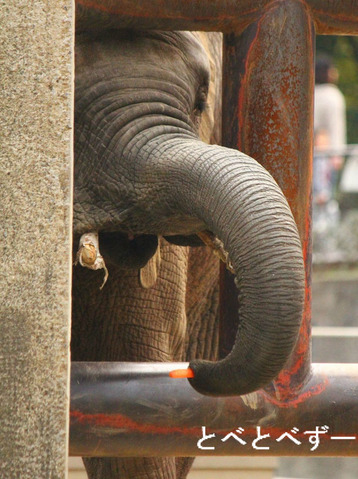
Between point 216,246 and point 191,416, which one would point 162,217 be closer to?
point 216,246

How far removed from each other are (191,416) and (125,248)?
27.2 inches

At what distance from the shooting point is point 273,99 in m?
2.00

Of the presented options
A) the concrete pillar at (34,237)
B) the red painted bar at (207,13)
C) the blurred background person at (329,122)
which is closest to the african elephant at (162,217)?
the red painted bar at (207,13)

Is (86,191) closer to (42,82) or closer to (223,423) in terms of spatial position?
(223,423)

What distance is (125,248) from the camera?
2557 mm

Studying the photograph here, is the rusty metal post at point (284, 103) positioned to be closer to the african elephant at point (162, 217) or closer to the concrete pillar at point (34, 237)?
the african elephant at point (162, 217)

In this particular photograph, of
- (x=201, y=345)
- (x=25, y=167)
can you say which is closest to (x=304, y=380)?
(x=25, y=167)

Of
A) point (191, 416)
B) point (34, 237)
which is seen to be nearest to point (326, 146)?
point (191, 416)

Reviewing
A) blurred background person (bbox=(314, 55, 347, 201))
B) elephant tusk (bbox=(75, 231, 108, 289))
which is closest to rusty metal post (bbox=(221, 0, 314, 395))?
elephant tusk (bbox=(75, 231, 108, 289))

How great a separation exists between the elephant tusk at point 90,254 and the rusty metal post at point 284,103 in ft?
1.28

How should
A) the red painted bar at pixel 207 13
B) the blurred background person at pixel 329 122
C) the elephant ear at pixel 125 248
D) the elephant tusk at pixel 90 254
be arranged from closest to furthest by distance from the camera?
the red painted bar at pixel 207 13 → the elephant tusk at pixel 90 254 → the elephant ear at pixel 125 248 → the blurred background person at pixel 329 122

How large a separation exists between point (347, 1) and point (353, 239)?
7.70 metres

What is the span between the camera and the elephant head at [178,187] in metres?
1.86

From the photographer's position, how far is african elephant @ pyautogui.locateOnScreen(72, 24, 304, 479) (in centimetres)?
187
